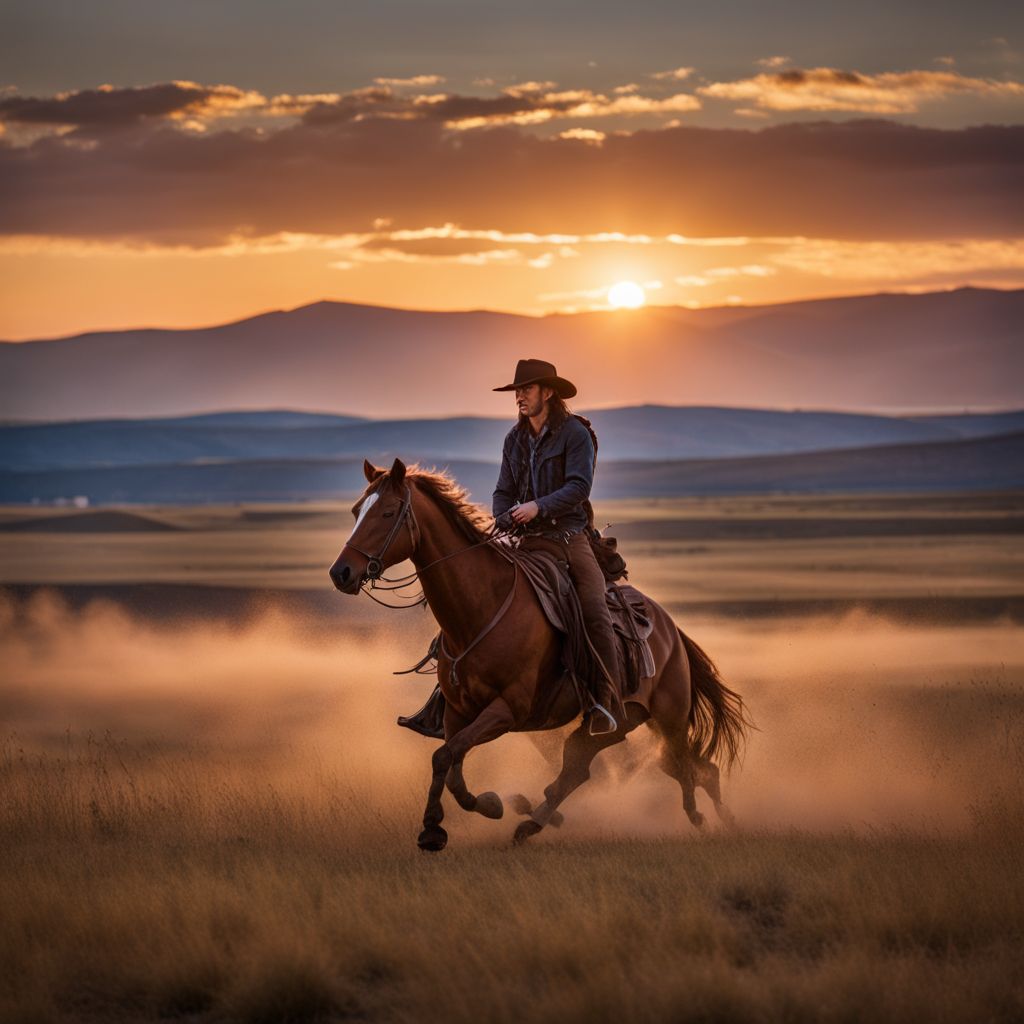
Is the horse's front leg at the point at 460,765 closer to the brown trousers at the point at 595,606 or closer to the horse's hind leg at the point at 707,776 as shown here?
the brown trousers at the point at 595,606

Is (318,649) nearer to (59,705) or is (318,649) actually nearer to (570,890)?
(59,705)

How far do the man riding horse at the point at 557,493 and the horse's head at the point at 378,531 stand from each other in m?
0.85

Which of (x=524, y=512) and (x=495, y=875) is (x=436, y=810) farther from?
(x=524, y=512)

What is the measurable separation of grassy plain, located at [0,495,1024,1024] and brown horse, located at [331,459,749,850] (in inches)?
20.9

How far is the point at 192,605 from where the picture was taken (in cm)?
3788

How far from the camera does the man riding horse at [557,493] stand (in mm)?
12508

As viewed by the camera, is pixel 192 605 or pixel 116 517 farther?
pixel 116 517

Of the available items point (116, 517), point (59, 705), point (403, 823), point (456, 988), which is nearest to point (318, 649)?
point (59, 705)

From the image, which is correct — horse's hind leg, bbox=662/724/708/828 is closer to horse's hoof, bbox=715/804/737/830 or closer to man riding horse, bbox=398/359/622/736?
horse's hoof, bbox=715/804/737/830

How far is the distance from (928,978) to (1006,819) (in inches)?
175

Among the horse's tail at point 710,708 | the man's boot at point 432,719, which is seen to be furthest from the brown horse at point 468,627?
the horse's tail at point 710,708

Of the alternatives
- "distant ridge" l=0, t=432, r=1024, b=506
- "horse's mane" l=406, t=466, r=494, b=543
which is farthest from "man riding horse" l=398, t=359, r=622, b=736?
"distant ridge" l=0, t=432, r=1024, b=506

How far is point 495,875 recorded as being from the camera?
430 inches

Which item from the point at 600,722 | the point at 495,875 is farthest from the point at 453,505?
the point at 495,875
